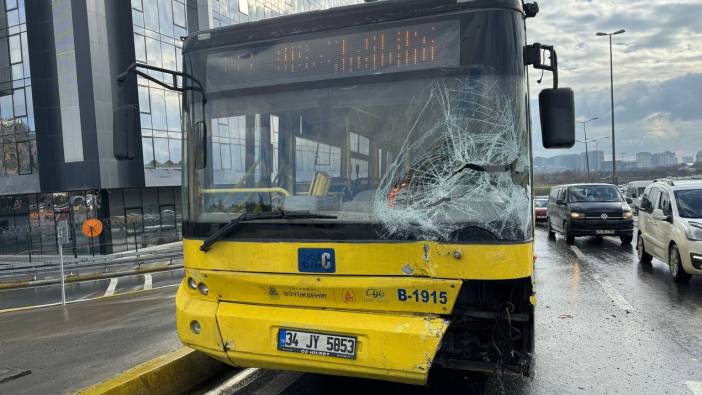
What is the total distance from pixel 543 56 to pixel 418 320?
6.90 ft

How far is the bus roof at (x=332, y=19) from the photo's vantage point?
3441 millimetres

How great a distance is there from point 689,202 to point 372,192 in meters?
7.93

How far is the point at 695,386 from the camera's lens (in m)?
4.32

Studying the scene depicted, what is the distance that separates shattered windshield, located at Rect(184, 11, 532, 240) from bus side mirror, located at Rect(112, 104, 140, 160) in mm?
619

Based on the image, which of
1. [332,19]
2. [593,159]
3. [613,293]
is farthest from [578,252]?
[593,159]

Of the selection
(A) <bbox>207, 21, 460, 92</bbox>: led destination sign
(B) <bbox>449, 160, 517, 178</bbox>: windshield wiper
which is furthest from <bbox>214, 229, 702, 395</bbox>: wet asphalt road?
(A) <bbox>207, 21, 460, 92</bbox>: led destination sign

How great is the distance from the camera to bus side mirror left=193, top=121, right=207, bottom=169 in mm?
4020

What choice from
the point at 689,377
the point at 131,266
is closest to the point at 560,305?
the point at 689,377

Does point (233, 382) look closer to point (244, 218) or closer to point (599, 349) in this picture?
point (244, 218)

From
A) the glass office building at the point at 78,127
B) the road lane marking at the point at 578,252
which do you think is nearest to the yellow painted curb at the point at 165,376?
the road lane marking at the point at 578,252

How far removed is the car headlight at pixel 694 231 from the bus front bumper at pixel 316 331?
6.79 m

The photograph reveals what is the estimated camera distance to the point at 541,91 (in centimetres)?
376

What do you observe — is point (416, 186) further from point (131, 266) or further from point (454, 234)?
point (131, 266)

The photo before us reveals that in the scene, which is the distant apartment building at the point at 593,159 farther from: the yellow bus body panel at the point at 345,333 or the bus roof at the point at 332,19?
the yellow bus body panel at the point at 345,333
